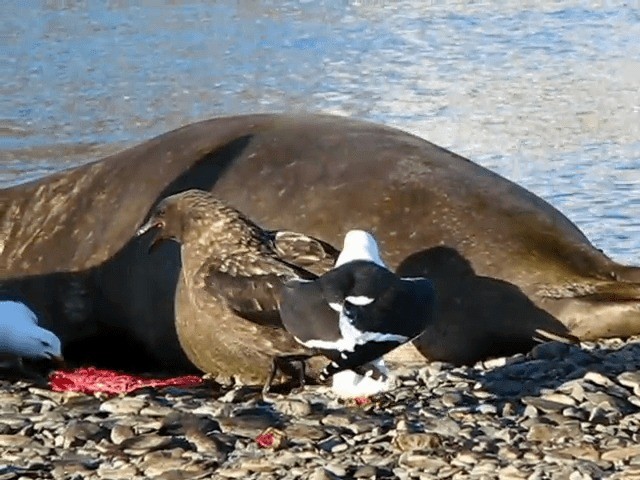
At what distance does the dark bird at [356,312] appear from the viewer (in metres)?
4.66

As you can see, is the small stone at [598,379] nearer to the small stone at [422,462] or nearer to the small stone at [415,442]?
the small stone at [415,442]

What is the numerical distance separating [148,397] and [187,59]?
11432mm

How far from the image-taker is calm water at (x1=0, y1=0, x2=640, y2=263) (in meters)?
10.7

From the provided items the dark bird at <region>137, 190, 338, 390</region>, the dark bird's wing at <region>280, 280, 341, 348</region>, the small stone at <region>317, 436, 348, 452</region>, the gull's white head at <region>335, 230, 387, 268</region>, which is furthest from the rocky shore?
the gull's white head at <region>335, 230, 387, 268</region>

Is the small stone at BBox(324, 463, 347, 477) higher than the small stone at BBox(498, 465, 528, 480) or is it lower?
lower

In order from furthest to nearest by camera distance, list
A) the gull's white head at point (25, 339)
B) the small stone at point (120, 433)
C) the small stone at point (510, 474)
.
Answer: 1. the gull's white head at point (25, 339)
2. the small stone at point (120, 433)
3. the small stone at point (510, 474)

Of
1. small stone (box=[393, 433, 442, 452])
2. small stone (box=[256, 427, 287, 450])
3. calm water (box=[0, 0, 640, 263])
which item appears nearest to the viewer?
small stone (box=[393, 433, 442, 452])

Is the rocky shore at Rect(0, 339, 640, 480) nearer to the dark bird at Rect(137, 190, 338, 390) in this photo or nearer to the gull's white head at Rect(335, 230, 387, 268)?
the dark bird at Rect(137, 190, 338, 390)

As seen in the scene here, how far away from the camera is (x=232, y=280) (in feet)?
17.9

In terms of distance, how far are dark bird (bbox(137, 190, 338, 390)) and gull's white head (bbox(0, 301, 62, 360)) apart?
19.6 inches

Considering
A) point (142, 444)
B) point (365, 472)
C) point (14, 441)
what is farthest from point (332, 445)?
point (14, 441)

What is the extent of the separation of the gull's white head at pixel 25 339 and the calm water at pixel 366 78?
3152 mm

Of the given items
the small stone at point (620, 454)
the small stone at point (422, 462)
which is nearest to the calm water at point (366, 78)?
the small stone at point (620, 454)

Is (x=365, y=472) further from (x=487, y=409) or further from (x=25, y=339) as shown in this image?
(x=25, y=339)
